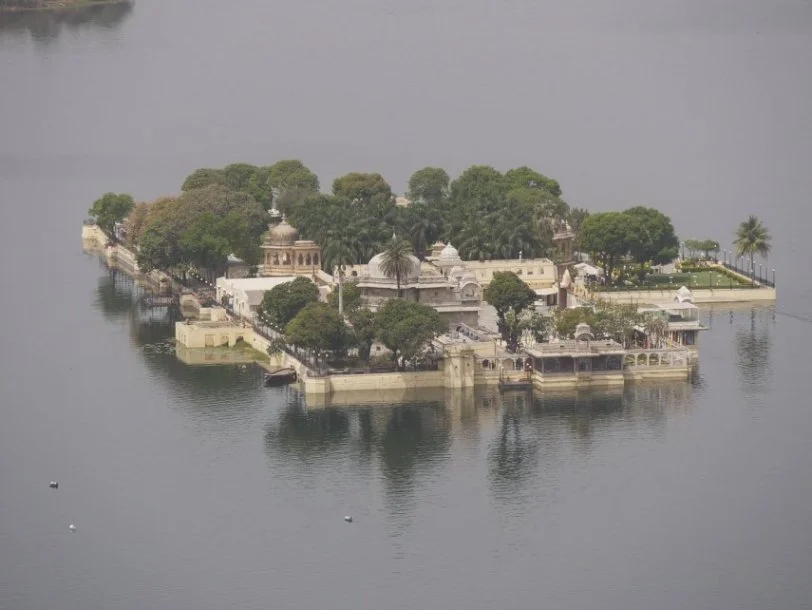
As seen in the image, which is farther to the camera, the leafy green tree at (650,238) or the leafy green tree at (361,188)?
the leafy green tree at (361,188)

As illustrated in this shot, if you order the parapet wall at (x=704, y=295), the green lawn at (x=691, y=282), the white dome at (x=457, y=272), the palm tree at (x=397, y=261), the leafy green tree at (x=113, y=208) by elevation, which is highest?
the leafy green tree at (x=113, y=208)

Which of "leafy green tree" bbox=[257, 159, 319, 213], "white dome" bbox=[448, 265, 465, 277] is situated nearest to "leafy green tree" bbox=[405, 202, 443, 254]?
"leafy green tree" bbox=[257, 159, 319, 213]

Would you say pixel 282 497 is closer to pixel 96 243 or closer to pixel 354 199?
pixel 354 199

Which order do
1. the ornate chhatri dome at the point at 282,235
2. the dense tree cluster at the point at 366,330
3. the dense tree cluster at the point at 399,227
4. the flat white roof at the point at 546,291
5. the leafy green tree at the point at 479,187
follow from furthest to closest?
1. the leafy green tree at the point at 479,187
2. the ornate chhatri dome at the point at 282,235
3. the dense tree cluster at the point at 399,227
4. the flat white roof at the point at 546,291
5. the dense tree cluster at the point at 366,330

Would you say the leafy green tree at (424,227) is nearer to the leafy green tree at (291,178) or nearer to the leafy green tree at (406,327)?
the leafy green tree at (291,178)

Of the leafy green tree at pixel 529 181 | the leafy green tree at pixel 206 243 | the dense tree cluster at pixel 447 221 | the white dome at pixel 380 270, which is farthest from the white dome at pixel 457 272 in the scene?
the leafy green tree at pixel 529 181

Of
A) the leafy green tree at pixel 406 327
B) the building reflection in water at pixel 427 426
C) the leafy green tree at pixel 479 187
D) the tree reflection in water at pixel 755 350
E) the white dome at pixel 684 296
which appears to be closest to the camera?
the building reflection in water at pixel 427 426
